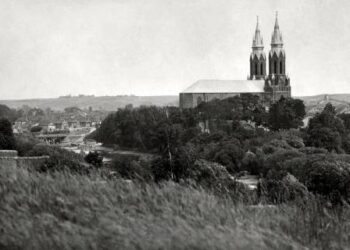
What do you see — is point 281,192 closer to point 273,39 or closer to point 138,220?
point 138,220

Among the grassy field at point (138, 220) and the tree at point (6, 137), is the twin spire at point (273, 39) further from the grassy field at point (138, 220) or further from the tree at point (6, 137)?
the grassy field at point (138, 220)

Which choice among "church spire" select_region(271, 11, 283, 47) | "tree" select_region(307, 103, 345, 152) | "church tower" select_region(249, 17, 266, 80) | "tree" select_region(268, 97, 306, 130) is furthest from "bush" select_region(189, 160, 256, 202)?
"church tower" select_region(249, 17, 266, 80)

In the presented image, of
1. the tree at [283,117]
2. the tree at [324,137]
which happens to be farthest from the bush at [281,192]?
the tree at [283,117]

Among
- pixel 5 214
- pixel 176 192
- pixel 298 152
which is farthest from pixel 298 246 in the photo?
pixel 298 152

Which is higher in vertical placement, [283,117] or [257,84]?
[257,84]

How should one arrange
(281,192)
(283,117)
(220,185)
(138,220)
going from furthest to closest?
(283,117) → (281,192) → (220,185) → (138,220)

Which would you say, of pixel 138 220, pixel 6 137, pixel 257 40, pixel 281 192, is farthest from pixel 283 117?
pixel 138 220
